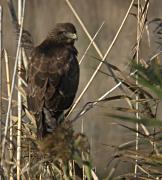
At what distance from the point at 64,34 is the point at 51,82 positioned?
30.9 inches

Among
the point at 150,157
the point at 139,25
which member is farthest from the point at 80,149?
the point at 139,25

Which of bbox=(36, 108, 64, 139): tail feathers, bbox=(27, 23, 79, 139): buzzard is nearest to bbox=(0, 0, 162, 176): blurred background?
bbox=(27, 23, 79, 139): buzzard

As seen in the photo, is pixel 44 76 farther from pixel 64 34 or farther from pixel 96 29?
pixel 96 29

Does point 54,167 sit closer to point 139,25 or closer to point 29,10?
point 139,25

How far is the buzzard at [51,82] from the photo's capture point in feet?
20.2

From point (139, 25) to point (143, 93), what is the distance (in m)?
0.55

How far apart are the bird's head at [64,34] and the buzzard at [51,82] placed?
0.37 ft

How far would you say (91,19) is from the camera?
11.3 meters

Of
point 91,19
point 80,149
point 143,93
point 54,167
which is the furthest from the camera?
point 91,19

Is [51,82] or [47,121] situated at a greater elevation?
[51,82]

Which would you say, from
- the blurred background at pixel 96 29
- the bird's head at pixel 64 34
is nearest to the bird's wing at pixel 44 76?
the bird's head at pixel 64 34

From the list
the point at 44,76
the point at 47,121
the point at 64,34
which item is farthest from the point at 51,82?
the point at 64,34

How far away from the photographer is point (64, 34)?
7.14m

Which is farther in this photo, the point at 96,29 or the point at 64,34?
the point at 96,29
